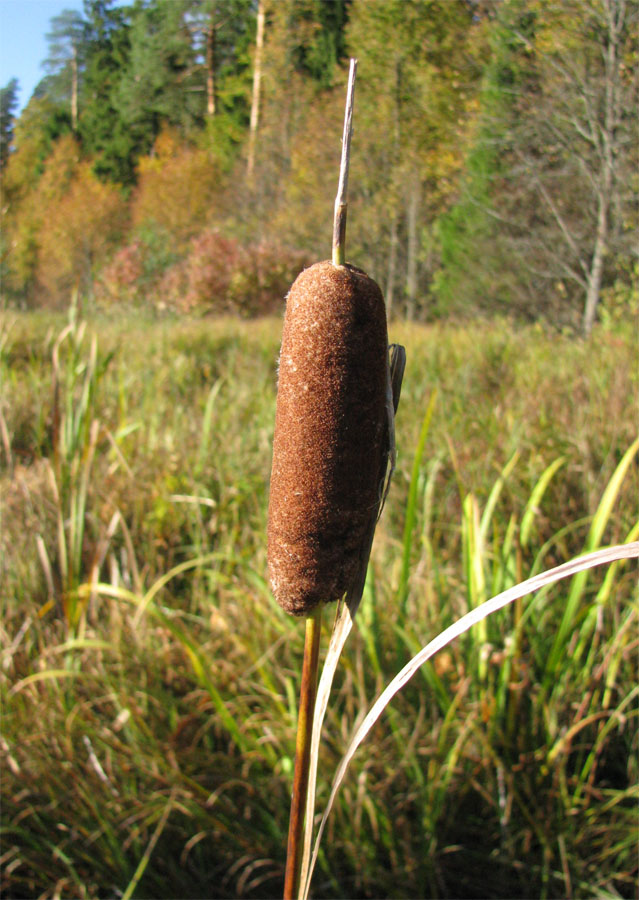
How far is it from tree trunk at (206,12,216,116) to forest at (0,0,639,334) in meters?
0.06

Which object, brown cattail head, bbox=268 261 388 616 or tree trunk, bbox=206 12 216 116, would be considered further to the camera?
tree trunk, bbox=206 12 216 116

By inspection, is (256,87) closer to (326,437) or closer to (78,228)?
(78,228)

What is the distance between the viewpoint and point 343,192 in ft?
0.99

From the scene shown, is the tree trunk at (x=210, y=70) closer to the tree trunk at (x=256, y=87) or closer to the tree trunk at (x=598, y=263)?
the tree trunk at (x=256, y=87)

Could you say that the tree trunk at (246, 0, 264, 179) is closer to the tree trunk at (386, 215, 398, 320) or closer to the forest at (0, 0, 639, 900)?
the tree trunk at (386, 215, 398, 320)

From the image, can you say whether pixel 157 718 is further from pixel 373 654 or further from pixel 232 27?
pixel 232 27

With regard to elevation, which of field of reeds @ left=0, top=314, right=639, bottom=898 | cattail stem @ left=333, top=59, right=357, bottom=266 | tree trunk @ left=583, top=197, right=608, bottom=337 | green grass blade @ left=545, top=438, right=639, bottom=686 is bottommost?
field of reeds @ left=0, top=314, right=639, bottom=898

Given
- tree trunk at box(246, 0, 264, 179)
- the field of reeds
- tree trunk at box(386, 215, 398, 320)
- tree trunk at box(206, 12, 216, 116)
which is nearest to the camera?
the field of reeds

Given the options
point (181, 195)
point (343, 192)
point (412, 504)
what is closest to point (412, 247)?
point (181, 195)

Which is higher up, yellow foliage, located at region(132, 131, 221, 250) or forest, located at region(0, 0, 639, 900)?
yellow foliage, located at region(132, 131, 221, 250)

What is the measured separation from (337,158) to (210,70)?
21.5ft

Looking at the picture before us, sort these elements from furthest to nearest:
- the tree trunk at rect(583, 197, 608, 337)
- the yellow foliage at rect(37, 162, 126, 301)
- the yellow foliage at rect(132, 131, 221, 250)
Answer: the yellow foliage at rect(37, 162, 126, 301) < the yellow foliage at rect(132, 131, 221, 250) < the tree trunk at rect(583, 197, 608, 337)

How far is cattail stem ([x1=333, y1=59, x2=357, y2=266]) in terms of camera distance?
0.29 metres

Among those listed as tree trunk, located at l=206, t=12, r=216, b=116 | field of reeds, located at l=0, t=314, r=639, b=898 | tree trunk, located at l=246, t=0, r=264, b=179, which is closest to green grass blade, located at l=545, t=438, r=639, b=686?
field of reeds, located at l=0, t=314, r=639, b=898
